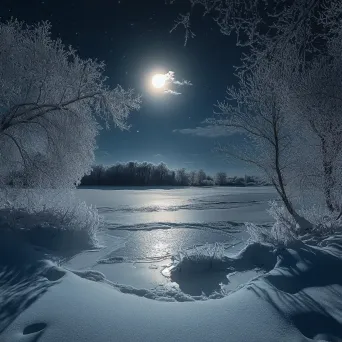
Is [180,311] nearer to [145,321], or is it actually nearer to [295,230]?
[145,321]

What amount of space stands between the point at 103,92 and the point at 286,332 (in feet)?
28.8

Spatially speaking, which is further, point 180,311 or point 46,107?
point 46,107

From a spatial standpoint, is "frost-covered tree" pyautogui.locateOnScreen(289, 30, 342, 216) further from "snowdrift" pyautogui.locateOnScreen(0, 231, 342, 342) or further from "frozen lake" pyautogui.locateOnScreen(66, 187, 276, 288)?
"snowdrift" pyautogui.locateOnScreen(0, 231, 342, 342)

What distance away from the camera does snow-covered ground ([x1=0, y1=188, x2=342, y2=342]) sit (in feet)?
9.76

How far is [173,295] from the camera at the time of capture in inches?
188

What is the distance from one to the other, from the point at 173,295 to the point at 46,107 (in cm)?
751

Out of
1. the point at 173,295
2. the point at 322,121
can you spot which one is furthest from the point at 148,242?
the point at 322,121

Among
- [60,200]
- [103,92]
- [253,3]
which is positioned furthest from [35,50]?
[253,3]

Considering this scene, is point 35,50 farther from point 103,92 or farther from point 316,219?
point 316,219

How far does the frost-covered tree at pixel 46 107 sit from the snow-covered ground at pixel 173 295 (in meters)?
2.89

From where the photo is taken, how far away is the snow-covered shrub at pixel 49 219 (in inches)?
323

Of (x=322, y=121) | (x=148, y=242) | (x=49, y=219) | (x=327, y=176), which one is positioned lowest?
(x=148, y=242)

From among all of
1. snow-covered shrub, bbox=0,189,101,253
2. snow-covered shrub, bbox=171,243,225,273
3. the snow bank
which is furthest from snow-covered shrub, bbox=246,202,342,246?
snow-covered shrub, bbox=0,189,101,253

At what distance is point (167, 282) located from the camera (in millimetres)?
5516
